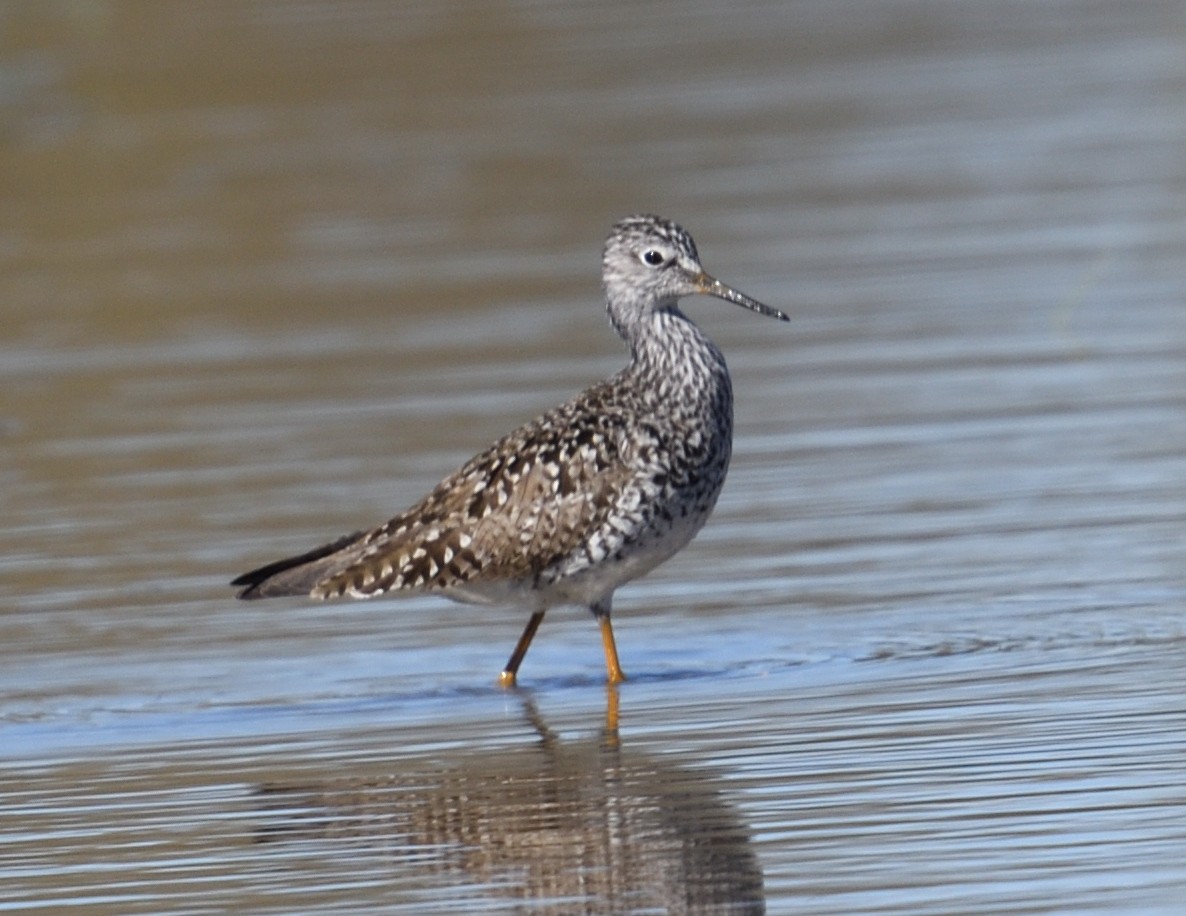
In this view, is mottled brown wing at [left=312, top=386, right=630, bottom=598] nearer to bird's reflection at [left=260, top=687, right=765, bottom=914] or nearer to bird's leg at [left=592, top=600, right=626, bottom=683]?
bird's leg at [left=592, top=600, right=626, bottom=683]

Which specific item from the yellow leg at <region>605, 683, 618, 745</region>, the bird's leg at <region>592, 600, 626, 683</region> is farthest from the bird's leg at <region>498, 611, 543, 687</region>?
A: the yellow leg at <region>605, 683, 618, 745</region>

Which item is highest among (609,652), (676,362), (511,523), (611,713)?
(676,362)

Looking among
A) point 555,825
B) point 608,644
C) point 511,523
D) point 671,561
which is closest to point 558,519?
point 511,523

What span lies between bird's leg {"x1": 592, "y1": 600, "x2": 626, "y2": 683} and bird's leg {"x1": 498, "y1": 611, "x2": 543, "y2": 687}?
0.76 feet

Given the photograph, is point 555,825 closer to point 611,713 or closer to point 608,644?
point 611,713

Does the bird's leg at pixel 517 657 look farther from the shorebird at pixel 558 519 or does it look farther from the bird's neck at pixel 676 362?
the bird's neck at pixel 676 362

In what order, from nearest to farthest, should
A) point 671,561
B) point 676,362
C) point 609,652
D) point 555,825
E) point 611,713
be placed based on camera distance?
point 555,825 → point 611,713 → point 609,652 → point 676,362 → point 671,561

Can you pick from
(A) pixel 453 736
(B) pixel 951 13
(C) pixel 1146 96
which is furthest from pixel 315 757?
(B) pixel 951 13

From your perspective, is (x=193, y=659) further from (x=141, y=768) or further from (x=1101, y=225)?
(x=1101, y=225)

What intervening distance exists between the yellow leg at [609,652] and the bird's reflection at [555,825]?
0.66 meters

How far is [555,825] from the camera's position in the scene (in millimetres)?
8352

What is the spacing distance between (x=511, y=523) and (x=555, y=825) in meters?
2.31

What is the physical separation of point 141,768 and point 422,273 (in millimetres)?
9472

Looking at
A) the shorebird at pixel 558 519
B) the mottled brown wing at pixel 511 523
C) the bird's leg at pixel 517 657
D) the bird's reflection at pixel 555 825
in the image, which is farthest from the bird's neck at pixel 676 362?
the bird's reflection at pixel 555 825
